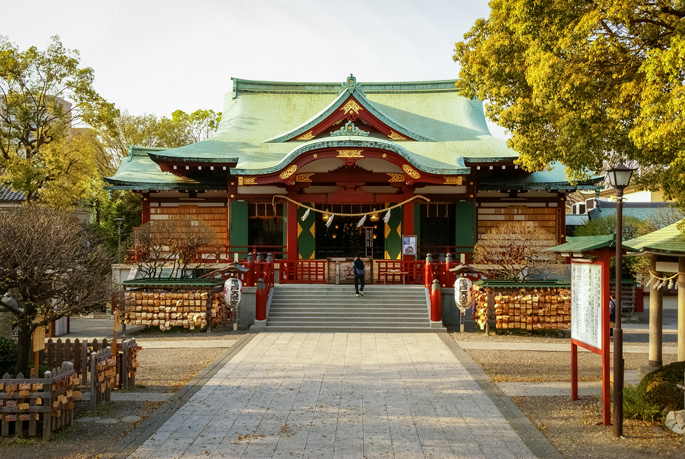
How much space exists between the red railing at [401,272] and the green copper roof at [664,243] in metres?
9.96

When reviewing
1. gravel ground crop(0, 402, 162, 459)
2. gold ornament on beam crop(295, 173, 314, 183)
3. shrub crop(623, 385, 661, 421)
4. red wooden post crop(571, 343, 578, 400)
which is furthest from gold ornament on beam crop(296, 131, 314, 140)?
shrub crop(623, 385, 661, 421)

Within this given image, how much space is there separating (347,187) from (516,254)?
7254 millimetres

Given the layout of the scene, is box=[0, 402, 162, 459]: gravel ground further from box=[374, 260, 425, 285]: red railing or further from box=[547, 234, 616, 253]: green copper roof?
box=[374, 260, 425, 285]: red railing

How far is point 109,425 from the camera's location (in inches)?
324

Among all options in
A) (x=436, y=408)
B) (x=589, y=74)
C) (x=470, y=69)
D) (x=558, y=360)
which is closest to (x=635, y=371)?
(x=558, y=360)

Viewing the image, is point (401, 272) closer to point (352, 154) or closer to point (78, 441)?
point (352, 154)

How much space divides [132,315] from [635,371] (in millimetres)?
14183

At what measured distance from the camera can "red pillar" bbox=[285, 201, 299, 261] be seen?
2108 cm

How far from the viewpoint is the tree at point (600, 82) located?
9055 millimetres

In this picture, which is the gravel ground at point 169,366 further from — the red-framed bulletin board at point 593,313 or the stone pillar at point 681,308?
the stone pillar at point 681,308

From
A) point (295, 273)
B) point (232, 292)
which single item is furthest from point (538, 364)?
point (295, 273)

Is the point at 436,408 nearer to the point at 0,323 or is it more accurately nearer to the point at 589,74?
the point at 589,74

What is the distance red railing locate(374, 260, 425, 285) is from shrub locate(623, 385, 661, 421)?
437 inches

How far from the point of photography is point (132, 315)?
55.7 ft
